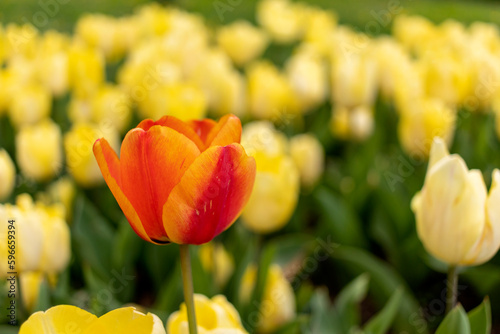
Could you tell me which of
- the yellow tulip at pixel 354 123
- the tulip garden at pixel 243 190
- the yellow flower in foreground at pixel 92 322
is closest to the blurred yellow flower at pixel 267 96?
the tulip garden at pixel 243 190

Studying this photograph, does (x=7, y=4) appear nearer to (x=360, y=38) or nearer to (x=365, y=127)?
(x=360, y=38)

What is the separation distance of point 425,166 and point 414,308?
631 mm

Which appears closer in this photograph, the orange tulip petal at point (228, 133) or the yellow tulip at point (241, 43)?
the orange tulip petal at point (228, 133)

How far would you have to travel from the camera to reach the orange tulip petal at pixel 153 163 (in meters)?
0.62

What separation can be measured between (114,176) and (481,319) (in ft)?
2.02

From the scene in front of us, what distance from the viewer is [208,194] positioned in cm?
64

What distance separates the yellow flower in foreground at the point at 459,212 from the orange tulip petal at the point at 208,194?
0.35 meters

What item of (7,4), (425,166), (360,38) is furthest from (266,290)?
(7,4)

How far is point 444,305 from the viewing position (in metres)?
1.76

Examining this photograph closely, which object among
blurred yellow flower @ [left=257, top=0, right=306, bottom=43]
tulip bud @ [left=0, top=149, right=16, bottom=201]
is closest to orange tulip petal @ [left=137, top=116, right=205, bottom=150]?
tulip bud @ [left=0, top=149, right=16, bottom=201]

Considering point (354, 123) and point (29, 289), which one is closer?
point (29, 289)

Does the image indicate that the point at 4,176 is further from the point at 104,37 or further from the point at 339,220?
the point at 104,37

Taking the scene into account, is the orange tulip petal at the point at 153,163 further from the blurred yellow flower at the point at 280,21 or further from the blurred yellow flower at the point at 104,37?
the blurred yellow flower at the point at 280,21

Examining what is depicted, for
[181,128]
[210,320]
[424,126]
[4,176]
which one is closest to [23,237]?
[4,176]
